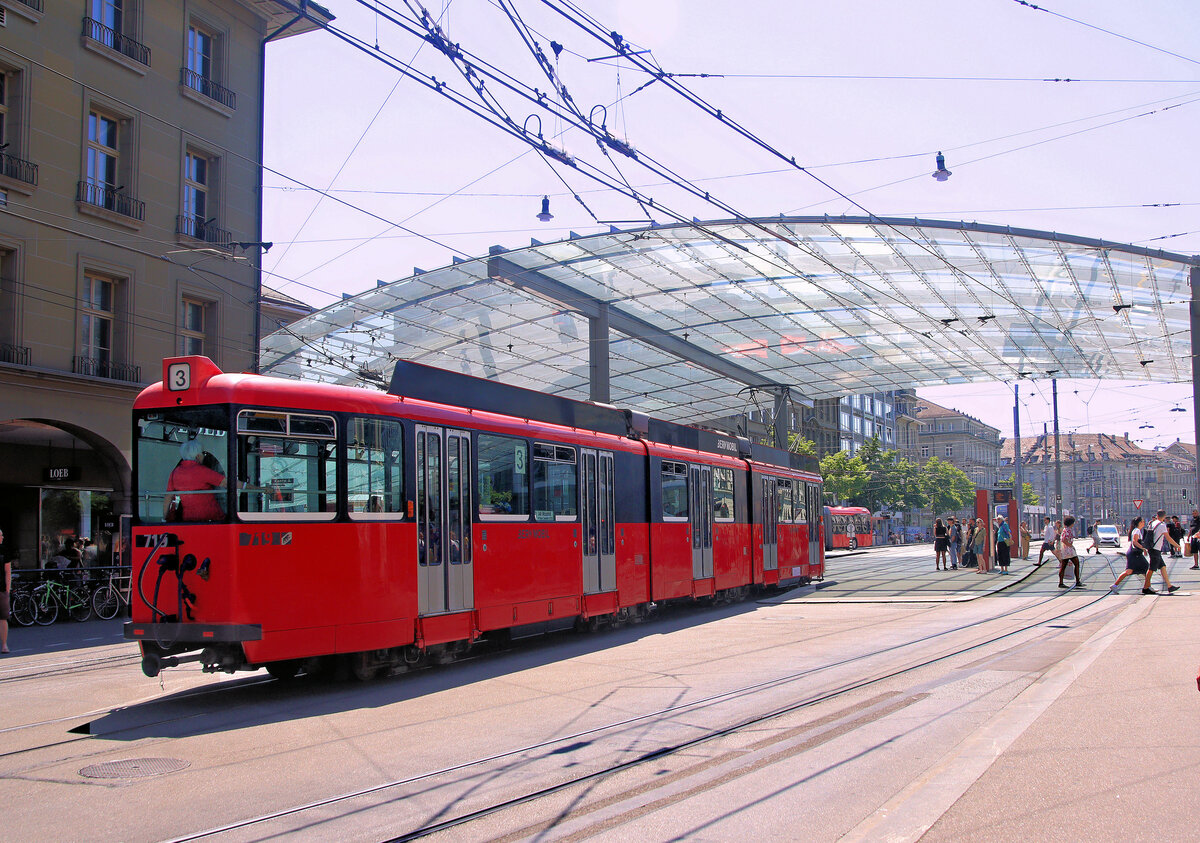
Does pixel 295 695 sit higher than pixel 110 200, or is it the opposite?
pixel 110 200

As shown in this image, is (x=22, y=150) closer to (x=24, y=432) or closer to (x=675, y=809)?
(x=24, y=432)

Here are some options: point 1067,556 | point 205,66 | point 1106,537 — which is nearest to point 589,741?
point 1067,556

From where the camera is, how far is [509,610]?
1278cm

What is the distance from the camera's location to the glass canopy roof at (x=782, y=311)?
28.6 meters

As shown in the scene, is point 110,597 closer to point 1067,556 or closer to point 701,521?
point 701,521

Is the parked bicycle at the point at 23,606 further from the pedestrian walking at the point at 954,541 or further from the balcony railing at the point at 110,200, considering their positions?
the pedestrian walking at the point at 954,541

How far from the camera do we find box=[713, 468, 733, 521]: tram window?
65.2 feet

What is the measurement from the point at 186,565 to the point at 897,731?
6.43 m

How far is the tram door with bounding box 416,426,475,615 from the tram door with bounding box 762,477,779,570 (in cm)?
1180

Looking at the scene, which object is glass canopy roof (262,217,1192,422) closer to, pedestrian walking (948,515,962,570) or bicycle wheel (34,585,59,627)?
pedestrian walking (948,515,962,570)

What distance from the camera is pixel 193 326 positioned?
80.7 ft

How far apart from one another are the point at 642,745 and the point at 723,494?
1292 centimetres

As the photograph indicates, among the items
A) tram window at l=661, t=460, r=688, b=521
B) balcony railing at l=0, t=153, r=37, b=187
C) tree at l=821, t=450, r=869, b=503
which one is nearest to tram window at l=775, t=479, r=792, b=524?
tram window at l=661, t=460, r=688, b=521

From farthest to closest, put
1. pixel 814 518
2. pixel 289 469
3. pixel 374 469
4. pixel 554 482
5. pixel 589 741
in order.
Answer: pixel 814 518, pixel 554 482, pixel 374 469, pixel 289 469, pixel 589 741
